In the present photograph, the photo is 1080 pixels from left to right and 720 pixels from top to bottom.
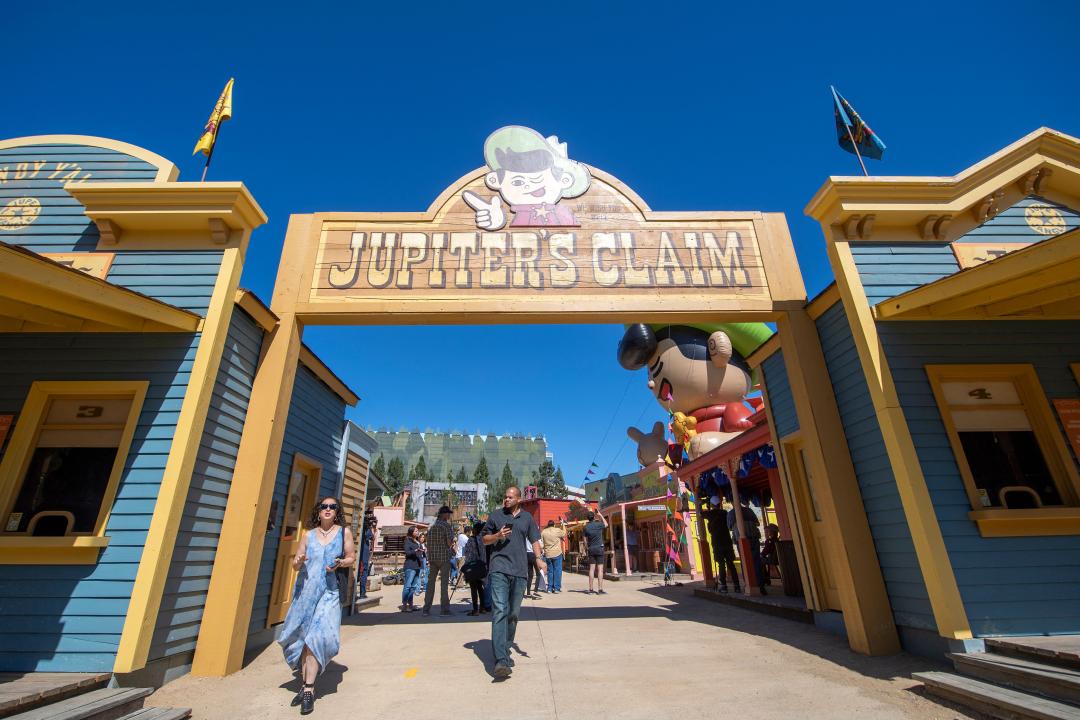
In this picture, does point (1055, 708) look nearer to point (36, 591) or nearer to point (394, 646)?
point (394, 646)

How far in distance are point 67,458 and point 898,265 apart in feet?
29.8

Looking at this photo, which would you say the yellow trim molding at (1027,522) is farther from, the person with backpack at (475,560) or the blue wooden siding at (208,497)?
the blue wooden siding at (208,497)

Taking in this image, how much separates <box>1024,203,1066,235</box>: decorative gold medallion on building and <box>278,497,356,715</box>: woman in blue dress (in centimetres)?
844

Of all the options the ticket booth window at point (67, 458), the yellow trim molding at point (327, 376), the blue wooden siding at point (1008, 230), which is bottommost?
the ticket booth window at point (67, 458)

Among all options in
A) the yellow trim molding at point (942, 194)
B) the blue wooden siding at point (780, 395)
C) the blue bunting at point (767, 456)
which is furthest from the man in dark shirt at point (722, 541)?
the yellow trim molding at point (942, 194)

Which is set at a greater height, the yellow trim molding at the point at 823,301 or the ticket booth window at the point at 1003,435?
the yellow trim molding at the point at 823,301

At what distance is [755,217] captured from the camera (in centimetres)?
681

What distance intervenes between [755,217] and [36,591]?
8.79m

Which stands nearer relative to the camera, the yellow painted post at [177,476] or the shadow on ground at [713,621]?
the yellow painted post at [177,476]

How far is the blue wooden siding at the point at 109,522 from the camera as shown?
3.98 metres

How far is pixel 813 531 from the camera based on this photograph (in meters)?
6.71

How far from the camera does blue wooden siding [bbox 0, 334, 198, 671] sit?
13.1 ft

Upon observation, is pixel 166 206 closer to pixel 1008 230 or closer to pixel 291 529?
pixel 291 529

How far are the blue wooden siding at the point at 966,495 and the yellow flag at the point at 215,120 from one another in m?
8.50
